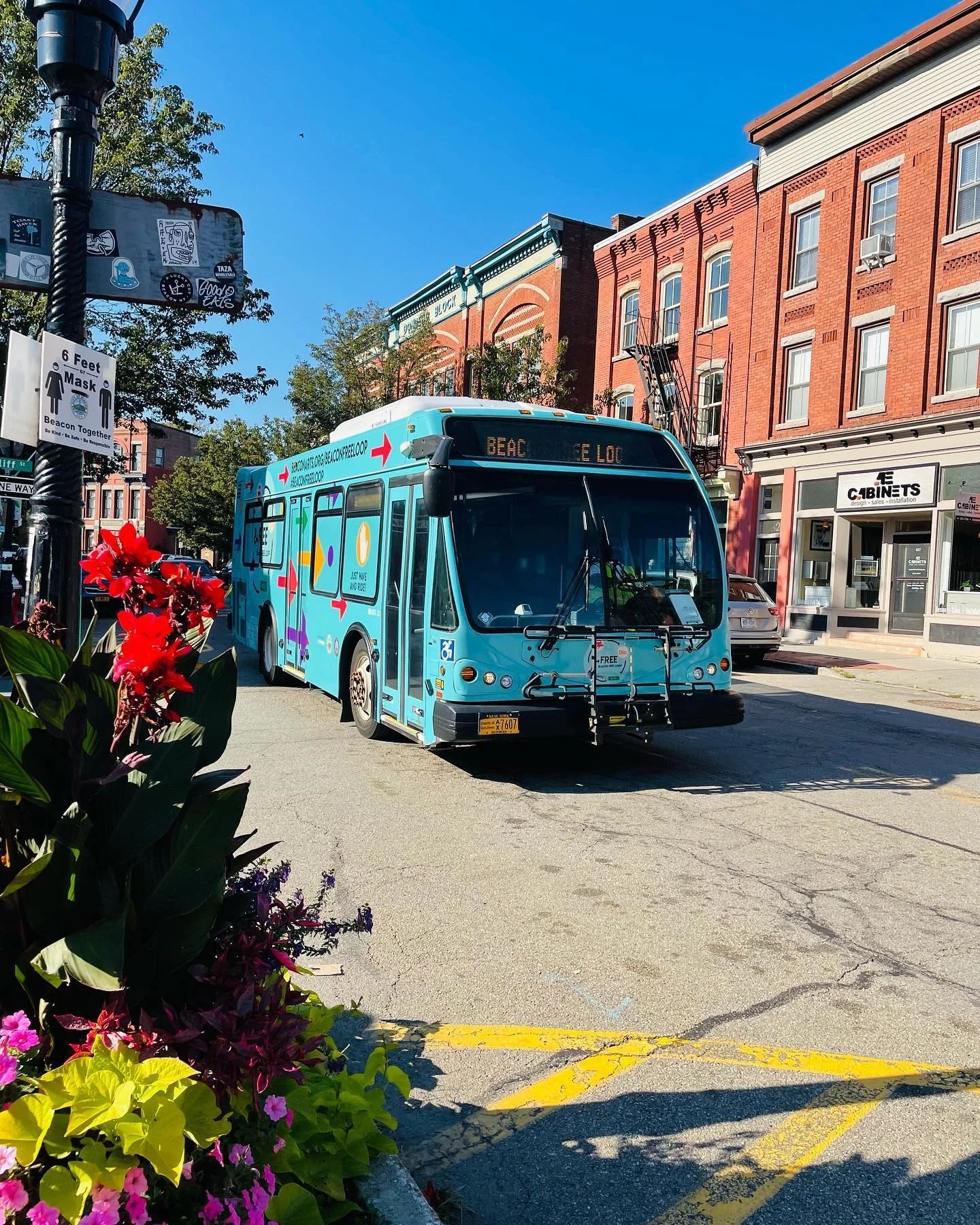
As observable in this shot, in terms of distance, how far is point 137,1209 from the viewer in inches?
72.3

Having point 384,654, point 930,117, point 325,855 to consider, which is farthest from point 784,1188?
point 930,117

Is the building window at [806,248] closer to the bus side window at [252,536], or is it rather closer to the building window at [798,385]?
the building window at [798,385]

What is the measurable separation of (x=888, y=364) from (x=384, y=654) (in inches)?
712

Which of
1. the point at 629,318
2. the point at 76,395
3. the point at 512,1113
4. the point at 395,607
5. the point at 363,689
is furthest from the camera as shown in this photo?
the point at 629,318

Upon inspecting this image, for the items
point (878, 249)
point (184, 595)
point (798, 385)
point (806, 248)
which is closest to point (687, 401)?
point (798, 385)

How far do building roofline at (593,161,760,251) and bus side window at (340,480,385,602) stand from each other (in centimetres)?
2124

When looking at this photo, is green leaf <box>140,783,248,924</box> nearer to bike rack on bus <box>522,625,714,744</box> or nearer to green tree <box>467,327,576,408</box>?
bike rack on bus <box>522,625,714,744</box>

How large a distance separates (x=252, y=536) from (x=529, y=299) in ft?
70.3

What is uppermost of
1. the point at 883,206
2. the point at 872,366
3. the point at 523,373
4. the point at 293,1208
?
the point at 883,206

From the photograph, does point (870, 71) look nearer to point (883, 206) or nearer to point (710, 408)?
point (883, 206)

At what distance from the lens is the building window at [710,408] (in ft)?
92.4

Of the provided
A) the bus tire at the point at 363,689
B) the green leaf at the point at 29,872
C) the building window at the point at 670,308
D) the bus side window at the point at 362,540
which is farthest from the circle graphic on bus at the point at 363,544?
the building window at the point at 670,308

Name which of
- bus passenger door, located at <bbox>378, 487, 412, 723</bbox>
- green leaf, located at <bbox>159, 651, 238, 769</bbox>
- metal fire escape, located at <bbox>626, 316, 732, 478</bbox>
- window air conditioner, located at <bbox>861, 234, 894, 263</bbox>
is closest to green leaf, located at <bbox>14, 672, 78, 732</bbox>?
green leaf, located at <bbox>159, 651, 238, 769</bbox>

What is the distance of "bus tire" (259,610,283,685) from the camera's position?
14055mm
